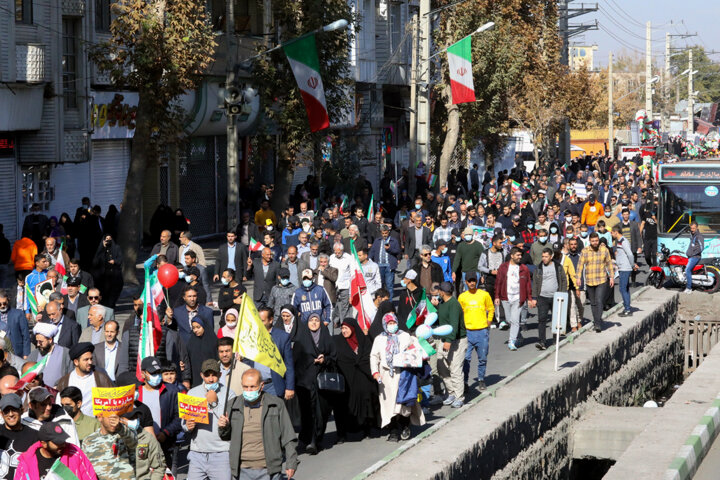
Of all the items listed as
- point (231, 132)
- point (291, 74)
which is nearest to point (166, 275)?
point (231, 132)

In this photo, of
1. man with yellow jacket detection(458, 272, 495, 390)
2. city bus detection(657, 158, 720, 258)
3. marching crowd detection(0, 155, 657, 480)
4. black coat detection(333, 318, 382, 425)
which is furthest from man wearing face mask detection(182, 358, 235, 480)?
city bus detection(657, 158, 720, 258)

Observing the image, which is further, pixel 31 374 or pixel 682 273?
pixel 682 273

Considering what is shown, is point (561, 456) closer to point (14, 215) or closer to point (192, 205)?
point (14, 215)

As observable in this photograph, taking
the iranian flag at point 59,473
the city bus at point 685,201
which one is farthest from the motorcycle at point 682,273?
the iranian flag at point 59,473

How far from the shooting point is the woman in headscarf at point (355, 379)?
44.2 ft

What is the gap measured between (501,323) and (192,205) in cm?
1620

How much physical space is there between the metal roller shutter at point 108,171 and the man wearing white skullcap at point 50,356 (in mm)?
18536

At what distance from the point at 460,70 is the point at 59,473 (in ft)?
102

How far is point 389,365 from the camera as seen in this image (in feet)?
43.1

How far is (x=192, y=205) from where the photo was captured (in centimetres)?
3578

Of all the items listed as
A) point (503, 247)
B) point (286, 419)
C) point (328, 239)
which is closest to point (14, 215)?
point (328, 239)

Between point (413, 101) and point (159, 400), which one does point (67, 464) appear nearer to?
point (159, 400)

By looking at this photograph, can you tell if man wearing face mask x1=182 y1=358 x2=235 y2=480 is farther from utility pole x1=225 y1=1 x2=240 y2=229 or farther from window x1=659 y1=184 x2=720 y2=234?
window x1=659 y1=184 x2=720 y2=234

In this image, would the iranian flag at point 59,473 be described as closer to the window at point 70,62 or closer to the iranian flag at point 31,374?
the iranian flag at point 31,374
